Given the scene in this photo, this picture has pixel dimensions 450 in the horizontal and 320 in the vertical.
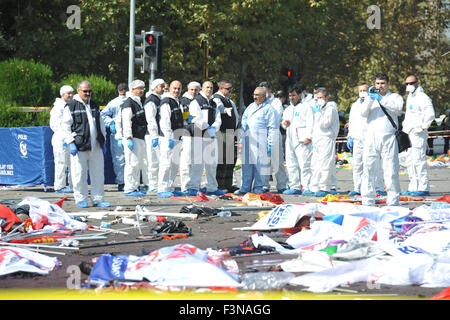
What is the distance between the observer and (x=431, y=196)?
1532 cm

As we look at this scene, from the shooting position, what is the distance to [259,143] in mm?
16109

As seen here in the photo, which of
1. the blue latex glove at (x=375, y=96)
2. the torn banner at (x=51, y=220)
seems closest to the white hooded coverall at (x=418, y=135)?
the blue latex glove at (x=375, y=96)

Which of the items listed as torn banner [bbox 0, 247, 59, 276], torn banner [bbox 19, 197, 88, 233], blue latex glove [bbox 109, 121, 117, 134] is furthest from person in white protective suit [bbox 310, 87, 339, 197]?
torn banner [bbox 0, 247, 59, 276]

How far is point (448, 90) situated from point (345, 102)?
21.3ft

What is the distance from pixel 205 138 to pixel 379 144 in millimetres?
4455

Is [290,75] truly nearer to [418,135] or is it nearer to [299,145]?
[299,145]

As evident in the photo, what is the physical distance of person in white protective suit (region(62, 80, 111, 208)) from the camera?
43.1ft

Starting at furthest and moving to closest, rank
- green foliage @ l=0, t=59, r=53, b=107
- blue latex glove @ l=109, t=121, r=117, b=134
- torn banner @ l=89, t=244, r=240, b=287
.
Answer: green foliage @ l=0, t=59, r=53, b=107, blue latex glove @ l=109, t=121, r=117, b=134, torn banner @ l=89, t=244, r=240, b=287

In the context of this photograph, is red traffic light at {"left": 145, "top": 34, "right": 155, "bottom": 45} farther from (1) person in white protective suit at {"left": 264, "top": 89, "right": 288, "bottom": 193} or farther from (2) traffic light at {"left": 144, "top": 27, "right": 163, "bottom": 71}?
(1) person in white protective suit at {"left": 264, "top": 89, "right": 288, "bottom": 193}

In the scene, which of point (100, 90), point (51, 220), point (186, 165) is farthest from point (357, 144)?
Result: point (100, 90)

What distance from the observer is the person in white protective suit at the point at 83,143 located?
13.1 m

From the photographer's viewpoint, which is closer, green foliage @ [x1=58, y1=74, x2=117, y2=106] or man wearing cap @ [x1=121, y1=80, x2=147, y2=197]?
man wearing cap @ [x1=121, y1=80, x2=147, y2=197]

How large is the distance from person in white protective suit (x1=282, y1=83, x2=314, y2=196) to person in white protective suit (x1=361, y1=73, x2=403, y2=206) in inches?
131

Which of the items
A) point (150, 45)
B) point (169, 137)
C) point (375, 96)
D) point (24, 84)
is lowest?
point (169, 137)
